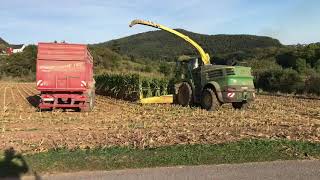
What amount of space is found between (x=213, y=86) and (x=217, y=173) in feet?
44.2

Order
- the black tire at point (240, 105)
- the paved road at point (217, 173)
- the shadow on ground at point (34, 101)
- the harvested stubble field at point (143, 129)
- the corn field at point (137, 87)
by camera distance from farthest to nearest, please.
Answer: the corn field at point (137, 87), the shadow on ground at point (34, 101), the black tire at point (240, 105), the harvested stubble field at point (143, 129), the paved road at point (217, 173)

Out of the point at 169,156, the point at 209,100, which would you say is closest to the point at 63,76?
the point at 209,100

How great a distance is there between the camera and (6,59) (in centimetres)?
9738

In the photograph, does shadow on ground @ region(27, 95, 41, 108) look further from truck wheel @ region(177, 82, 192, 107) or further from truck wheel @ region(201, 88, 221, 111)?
truck wheel @ region(201, 88, 221, 111)

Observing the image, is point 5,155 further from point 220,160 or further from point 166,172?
point 220,160

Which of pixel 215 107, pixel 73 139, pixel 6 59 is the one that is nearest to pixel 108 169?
pixel 73 139

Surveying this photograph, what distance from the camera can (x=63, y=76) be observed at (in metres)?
23.2

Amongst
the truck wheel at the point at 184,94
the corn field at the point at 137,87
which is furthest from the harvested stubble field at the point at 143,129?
the corn field at the point at 137,87

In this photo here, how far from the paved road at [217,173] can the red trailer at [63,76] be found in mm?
14039

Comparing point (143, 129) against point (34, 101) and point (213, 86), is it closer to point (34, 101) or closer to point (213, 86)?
point (213, 86)

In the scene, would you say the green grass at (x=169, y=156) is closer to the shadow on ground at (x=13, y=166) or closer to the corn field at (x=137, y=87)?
the shadow on ground at (x=13, y=166)

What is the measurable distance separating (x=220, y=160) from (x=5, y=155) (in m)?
4.30

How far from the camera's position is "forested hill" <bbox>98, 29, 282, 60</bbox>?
8831cm

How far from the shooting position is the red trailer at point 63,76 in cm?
2298
